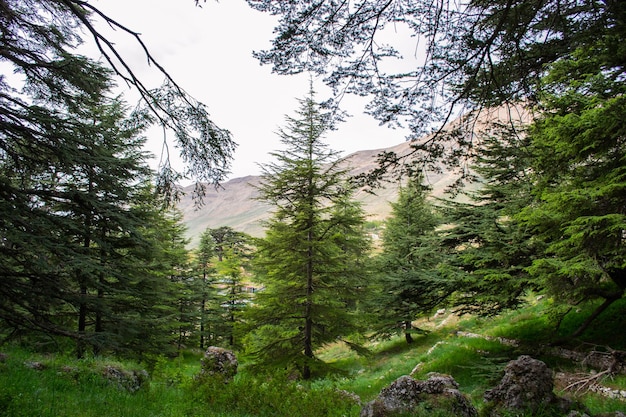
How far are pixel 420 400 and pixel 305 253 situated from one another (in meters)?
7.70

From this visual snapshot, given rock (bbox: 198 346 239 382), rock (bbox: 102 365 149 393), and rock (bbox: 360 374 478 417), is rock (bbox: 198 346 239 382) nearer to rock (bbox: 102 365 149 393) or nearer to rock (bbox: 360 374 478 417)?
rock (bbox: 102 365 149 393)

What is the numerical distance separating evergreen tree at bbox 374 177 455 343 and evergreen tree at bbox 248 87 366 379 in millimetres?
2112

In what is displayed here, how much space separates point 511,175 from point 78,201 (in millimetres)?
13246

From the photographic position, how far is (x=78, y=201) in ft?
23.1

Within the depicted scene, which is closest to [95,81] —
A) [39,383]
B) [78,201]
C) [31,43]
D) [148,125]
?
[31,43]

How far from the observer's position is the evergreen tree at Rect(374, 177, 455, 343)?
12016 mm

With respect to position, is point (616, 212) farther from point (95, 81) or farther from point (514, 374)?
point (95, 81)

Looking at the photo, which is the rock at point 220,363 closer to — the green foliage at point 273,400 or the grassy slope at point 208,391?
the grassy slope at point 208,391

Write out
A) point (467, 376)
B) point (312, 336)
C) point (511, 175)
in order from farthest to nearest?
point (312, 336) < point (511, 175) < point (467, 376)

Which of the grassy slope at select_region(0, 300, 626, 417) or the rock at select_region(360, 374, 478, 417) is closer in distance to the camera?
the rock at select_region(360, 374, 478, 417)

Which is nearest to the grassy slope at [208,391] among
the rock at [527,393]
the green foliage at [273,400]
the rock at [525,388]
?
the green foliage at [273,400]

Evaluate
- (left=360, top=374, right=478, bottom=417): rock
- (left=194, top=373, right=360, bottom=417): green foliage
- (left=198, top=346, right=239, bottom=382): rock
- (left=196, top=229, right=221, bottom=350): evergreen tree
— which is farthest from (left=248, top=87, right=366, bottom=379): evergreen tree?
(left=196, top=229, right=221, bottom=350): evergreen tree

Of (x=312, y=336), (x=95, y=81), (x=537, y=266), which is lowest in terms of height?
(x=312, y=336)

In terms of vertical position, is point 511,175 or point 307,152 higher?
point 307,152
